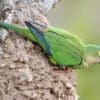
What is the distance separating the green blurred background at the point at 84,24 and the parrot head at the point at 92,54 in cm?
272

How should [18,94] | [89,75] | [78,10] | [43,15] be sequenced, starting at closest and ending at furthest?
[18,94]
[43,15]
[89,75]
[78,10]

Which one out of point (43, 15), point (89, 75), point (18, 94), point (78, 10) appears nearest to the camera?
point (18, 94)

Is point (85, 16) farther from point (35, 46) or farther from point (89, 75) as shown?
→ point (35, 46)

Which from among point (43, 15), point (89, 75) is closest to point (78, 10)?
point (89, 75)

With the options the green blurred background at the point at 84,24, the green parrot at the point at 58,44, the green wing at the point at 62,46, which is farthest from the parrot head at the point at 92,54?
the green blurred background at the point at 84,24

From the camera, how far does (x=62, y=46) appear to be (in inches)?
226

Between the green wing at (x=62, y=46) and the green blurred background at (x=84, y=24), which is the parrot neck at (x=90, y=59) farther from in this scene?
the green blurred background at (x=84, y=24)

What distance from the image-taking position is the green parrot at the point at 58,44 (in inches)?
222

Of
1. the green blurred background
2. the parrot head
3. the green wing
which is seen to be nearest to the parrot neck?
the parrot head

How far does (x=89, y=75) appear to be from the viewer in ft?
29.9

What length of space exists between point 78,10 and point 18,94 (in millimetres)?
4349

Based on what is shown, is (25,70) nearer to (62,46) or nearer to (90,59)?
(62,46)

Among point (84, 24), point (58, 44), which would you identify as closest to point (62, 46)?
point (58, 44)

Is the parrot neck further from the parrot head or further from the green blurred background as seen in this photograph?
the green blurred background
